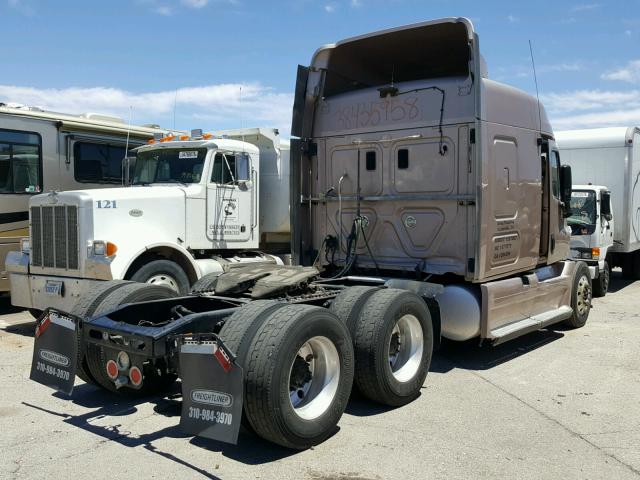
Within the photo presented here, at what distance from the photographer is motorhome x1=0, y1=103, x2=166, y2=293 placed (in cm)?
970

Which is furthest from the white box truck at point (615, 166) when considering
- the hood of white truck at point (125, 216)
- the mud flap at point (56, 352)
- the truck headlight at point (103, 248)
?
the mud flap at point (56, 352)

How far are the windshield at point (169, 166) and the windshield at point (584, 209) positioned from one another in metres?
7.51

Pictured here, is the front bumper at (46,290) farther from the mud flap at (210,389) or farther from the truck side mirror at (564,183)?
the truck side mirror at (564,183)

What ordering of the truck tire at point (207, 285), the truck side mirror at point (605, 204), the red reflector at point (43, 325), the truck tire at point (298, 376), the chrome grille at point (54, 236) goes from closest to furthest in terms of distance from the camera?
the truck tire at point (298, 376) < the red reflector at point (43, 325) < the truck tire at point (207, 285) < the chrome grille at point (54, 236) < the truck side mirror at point (605, 204)

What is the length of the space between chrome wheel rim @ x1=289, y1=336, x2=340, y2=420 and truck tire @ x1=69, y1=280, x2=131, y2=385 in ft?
6.07

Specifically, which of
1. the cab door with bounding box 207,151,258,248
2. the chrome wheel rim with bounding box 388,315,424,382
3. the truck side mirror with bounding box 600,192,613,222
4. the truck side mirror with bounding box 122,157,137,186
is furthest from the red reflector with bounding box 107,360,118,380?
the truck side mirror with bounding box 600,192,613,222

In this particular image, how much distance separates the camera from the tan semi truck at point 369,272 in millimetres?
4230

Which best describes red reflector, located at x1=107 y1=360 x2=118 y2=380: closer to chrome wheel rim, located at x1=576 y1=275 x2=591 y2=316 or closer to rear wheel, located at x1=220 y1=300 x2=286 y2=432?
rear wheel, located at x1=220 y1=300 x2=286 y2=432

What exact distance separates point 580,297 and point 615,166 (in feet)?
17.2

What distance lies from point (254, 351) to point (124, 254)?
436 centimetres

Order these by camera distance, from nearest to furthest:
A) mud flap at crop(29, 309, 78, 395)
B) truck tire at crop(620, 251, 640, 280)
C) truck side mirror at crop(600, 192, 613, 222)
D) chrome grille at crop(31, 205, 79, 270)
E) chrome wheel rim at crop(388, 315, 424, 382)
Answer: mud flap at crop(29, 309, 78, 395) < chrome wheel rim at crop(388, 315, 424, 382) < chrome grille at crop(31, 205, 79, 270) < truck side mirror at crop(600, 192, 613, 222) < truck tire at crop(620, 251, 640, 280)

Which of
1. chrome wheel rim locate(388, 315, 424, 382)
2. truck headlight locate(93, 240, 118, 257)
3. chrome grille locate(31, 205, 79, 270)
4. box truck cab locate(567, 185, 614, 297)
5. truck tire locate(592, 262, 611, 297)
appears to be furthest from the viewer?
truck tire locate(592, 262, 611, 297)

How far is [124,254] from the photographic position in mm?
7910

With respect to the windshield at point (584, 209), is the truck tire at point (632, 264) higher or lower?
lower
